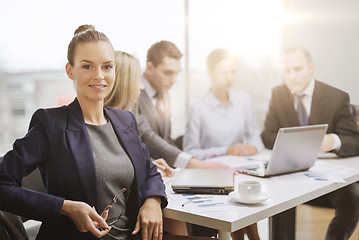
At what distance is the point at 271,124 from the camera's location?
3.08 meters

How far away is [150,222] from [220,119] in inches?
73.8

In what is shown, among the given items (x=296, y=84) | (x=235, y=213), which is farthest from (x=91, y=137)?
(x=296, y=84)

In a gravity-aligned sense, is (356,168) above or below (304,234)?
above

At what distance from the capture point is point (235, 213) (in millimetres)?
1323

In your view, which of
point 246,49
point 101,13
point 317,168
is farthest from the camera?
point 246,49

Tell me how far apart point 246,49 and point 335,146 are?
1392 millimetres

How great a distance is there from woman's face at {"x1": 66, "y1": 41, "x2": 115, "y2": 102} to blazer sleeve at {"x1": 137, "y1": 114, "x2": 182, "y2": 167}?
1.02 m

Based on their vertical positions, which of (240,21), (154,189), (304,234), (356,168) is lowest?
(304,234)

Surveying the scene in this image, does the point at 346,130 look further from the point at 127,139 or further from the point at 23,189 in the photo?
the point at 23,189

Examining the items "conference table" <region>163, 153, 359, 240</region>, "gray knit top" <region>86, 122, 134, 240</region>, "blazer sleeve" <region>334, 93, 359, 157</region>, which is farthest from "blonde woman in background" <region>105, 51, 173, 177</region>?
"blazer sleeve" <region>334, 93, 359, 157</region>

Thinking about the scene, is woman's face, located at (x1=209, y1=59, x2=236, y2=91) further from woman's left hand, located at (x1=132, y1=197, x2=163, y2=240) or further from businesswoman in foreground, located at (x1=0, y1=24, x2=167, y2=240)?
woman's left hand, located at (x1=132, y1=197, x2=163, y2=240)

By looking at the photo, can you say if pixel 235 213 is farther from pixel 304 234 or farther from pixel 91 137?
pixel 304 234

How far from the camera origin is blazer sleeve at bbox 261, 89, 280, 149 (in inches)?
116

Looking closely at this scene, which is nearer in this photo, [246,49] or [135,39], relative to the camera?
[135,39]
